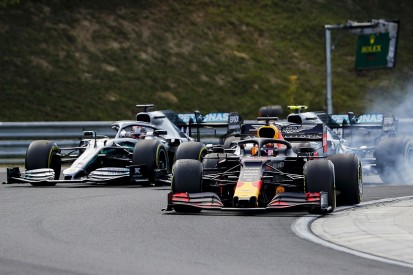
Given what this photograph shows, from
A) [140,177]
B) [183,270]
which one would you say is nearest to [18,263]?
[183,270]

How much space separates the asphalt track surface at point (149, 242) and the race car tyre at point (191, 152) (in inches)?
103

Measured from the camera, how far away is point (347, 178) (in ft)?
55.1

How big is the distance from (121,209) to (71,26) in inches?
1118

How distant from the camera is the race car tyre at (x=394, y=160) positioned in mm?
21766

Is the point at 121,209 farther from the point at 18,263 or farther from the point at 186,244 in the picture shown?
the point at 18,263

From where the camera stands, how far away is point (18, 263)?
1048 centimetres

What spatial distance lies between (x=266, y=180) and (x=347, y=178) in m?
1.46

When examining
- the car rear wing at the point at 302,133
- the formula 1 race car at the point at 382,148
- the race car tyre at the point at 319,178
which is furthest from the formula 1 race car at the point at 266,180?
the formula 1 race car at the point at 382,148

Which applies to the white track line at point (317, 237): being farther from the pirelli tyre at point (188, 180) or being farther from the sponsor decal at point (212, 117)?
the sponsor decal at point (212, 117)

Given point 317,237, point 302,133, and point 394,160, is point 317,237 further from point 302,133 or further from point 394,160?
point 394,160

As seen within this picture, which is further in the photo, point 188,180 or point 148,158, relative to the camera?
point 148,158

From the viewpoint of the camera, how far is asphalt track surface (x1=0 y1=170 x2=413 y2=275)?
10.3m

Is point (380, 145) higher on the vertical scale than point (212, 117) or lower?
lower

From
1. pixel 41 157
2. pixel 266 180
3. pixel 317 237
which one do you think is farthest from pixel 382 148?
pixel 317 237
